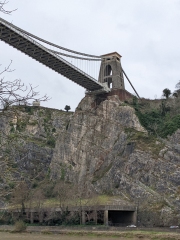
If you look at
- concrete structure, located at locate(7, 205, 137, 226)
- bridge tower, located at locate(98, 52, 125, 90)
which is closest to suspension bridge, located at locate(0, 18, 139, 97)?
bridge tower, located at locate(98, 52, 125, 90)

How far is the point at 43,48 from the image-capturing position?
178ft

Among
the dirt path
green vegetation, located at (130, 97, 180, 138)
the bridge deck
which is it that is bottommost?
the dirt path

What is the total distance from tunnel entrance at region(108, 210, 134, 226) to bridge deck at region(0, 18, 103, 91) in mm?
23595

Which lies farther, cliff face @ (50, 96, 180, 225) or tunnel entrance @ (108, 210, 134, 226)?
tunnel entrance @ (108, 210, 134, 226)

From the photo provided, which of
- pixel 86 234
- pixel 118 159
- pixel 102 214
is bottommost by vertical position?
pixel 86 234

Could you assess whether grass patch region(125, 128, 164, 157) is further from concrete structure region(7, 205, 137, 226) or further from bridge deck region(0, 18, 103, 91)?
bridge deck region(0, 18, 103, 91)

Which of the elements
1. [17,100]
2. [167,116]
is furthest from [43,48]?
[17,100]

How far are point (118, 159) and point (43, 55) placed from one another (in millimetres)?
20225

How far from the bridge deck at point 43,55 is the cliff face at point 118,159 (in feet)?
19.3

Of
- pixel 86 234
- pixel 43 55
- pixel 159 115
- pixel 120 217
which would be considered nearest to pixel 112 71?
pixel 159 115

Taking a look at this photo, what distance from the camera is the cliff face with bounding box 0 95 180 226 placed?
4944 centimetres

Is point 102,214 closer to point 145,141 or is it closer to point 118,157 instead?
point 118,157

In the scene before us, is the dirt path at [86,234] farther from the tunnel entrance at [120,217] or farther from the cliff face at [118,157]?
the cliff face at [118,157]

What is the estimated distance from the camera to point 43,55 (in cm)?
5653
